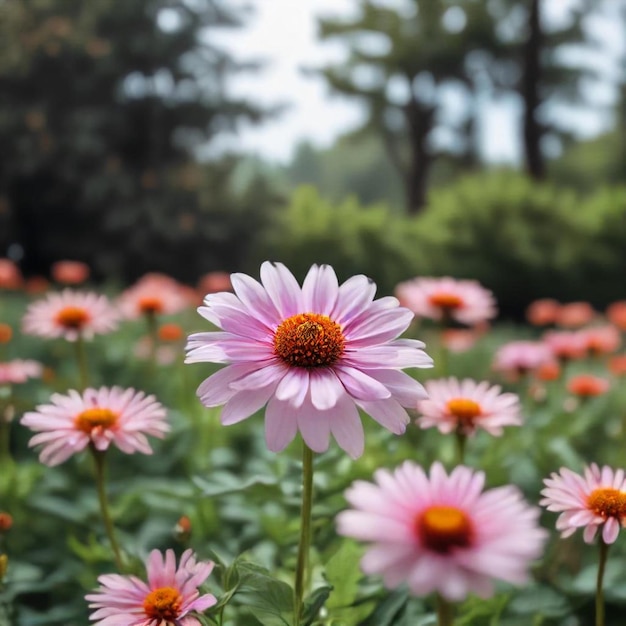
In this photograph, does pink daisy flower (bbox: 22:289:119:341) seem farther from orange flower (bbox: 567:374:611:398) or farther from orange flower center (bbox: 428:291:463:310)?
orange flower (bbox: 567:374:611:398)

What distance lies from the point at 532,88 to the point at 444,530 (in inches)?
345

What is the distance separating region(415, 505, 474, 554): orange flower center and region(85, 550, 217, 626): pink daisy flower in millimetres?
225

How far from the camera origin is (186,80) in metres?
6.36

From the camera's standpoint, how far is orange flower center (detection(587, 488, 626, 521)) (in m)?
0.61

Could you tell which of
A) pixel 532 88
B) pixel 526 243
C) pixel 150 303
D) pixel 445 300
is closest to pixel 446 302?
pixel 445 300

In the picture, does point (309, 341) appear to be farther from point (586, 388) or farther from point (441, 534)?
point (586, 388)

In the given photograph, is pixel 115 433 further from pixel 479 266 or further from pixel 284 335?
pixel 479 266

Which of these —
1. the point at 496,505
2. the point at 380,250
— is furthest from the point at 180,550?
the point at 380,250

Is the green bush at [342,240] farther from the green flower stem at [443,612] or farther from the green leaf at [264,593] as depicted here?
the green flower stem at [443,612]

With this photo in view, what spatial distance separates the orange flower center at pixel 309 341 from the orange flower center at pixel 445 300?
2.29 feet

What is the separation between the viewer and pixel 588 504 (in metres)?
0.63

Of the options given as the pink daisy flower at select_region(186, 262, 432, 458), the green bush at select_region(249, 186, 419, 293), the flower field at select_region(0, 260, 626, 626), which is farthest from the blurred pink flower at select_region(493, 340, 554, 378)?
the green bush at select_region(249, 186, 419, 293)

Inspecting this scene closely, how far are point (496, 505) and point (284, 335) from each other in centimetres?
26

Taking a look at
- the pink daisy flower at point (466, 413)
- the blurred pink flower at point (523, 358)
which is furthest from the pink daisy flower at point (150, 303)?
the pink daisy flower at point (466, 413)
